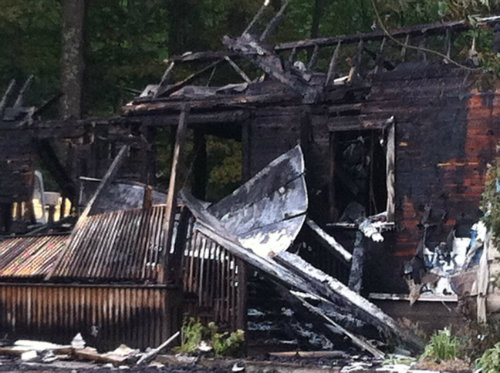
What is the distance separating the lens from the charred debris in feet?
46.4

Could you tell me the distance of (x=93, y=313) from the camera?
14.4 m

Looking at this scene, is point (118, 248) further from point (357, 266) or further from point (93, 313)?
point (357, 266)

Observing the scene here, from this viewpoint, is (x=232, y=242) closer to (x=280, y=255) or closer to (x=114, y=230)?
(x=280, y=255)

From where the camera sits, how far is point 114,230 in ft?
49.1

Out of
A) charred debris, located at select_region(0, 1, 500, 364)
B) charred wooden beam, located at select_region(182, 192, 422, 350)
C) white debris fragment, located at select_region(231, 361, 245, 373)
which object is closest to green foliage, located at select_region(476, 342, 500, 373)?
charred debris, located at select_region(0, 1, 500, 364)

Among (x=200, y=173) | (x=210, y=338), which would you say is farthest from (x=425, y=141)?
(x=200, y=173)

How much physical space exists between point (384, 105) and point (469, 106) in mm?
1633

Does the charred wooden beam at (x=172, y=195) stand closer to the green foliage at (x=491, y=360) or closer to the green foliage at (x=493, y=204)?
the green foliage at (x=493, y=204)

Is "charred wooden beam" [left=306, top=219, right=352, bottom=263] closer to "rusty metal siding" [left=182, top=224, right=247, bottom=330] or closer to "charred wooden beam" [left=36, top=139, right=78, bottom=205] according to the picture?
"rusty metal siding" [left=182, top=224, right=247, bottom=330]

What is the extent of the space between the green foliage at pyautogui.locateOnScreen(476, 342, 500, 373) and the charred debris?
1056mm

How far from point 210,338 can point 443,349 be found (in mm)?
3738

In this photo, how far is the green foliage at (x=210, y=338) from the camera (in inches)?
528

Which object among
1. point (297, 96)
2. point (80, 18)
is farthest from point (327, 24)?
point (297, 96)

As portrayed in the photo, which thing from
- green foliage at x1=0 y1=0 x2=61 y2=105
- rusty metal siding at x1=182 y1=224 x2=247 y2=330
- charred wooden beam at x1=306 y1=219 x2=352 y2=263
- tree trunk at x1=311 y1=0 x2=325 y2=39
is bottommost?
rusty metal siding at x1=182 y1=224 x2=247 y2=330
